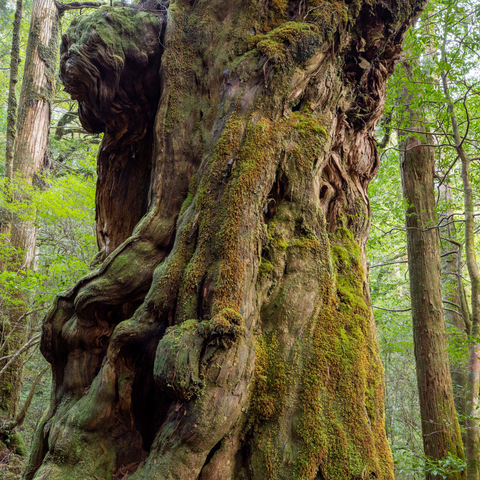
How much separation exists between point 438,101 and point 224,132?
4897 mm

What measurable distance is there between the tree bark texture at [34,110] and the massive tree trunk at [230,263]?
211 inches

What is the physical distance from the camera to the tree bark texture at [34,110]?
7.79m

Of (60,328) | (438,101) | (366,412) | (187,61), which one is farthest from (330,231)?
(438,101)

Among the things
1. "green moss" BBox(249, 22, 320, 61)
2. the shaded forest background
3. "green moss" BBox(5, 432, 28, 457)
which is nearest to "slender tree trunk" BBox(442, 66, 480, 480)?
the shaded forest background

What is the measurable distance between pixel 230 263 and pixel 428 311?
202 inches

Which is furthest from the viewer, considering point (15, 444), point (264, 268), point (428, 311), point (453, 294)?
point (453, 294)

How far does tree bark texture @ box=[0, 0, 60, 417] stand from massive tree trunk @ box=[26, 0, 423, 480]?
5.36 m

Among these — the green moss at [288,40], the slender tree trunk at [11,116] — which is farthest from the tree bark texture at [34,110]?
the green moss at [288,40]

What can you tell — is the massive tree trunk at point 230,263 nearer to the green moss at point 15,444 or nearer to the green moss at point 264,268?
the green moss at point 264,268

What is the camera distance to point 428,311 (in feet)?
20.0

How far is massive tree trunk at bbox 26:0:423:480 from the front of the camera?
212 centimetres

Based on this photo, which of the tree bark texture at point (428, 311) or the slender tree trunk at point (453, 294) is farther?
the slender tree trunk at point (453, 294)

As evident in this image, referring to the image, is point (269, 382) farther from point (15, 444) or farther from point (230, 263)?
point (15, 444)

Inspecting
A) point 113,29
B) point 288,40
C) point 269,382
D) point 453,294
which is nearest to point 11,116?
point 113,29
